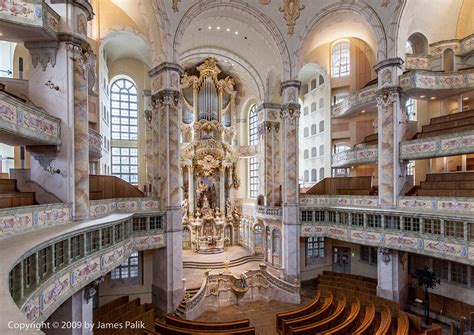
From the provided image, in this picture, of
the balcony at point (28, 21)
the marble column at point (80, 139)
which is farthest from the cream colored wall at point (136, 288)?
the balcony at point (28, 21)

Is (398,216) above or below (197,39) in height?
below

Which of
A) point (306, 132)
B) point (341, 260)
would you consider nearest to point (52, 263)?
Result: point (341, 260)

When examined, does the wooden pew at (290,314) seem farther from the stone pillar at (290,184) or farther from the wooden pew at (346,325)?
the stone pillar at (290,184)

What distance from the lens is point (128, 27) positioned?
17.1 meters

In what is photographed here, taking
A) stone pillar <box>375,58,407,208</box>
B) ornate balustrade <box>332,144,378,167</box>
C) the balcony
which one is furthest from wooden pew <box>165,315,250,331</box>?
the balcony

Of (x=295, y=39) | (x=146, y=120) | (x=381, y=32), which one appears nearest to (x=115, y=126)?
(x=146, y=120)

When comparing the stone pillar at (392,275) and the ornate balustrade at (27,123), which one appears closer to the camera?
the ornate balustrade at (27,123)

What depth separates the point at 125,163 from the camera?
21344 millimetres

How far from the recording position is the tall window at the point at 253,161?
83.8 feet

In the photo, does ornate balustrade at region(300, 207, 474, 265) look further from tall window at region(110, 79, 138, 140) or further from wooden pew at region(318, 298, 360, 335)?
tall window at region(110, 79, 138, 140)

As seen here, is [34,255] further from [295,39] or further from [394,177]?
[295,39]

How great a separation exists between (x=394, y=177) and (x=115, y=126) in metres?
18.4

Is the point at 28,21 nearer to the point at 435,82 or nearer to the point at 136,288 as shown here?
the point at 136,288

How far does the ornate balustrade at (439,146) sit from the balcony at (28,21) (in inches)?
626
